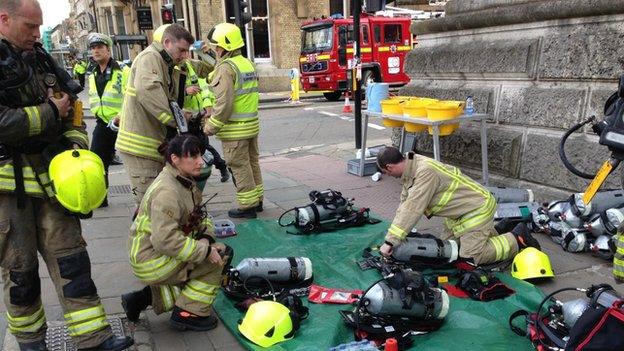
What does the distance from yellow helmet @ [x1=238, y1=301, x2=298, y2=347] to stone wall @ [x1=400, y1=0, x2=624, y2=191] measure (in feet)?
11.8

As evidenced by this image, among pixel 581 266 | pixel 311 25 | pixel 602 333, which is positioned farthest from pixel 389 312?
pixel 311 25

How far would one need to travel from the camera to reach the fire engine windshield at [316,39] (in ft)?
60.6

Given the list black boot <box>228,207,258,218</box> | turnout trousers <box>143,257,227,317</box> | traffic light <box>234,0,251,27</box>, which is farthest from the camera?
traffic light <box>234,0,251,27</box>

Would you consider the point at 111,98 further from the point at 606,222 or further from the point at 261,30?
the point at 261,30

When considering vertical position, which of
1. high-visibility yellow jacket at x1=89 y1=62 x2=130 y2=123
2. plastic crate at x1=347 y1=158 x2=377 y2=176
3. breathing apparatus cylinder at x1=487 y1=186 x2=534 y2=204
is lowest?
plastic crate at x1=347 y1=158 x2=377 y2=176

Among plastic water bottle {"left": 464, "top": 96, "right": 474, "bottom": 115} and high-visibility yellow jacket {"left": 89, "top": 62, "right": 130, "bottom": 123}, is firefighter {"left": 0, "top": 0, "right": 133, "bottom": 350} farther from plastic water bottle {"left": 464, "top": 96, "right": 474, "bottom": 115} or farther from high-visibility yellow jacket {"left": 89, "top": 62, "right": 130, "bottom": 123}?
plastic water bottle {"left": 464, "top": 96, "right": 474, "bottom": 115}

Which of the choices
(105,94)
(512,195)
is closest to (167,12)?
(105,94)

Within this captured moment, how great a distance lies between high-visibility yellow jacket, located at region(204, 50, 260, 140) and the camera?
5312mm

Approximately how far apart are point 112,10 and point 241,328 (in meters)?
40.2

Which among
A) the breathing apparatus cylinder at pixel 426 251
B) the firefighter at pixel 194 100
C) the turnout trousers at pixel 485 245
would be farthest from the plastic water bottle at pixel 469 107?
the firefighter at pixel 194 100

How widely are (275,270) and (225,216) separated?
227 cm

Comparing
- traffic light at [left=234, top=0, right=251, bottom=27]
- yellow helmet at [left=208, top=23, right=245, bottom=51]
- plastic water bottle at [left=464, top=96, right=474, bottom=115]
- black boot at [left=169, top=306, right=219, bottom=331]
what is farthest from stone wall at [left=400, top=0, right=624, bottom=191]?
black boot at [left=169, top=306, right=219, bottom=331]

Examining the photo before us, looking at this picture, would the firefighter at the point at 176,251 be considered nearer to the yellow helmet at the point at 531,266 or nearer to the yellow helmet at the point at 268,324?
the yellow helmet at the point at 268,324

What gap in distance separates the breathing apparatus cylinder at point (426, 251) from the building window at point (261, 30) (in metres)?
22.1
